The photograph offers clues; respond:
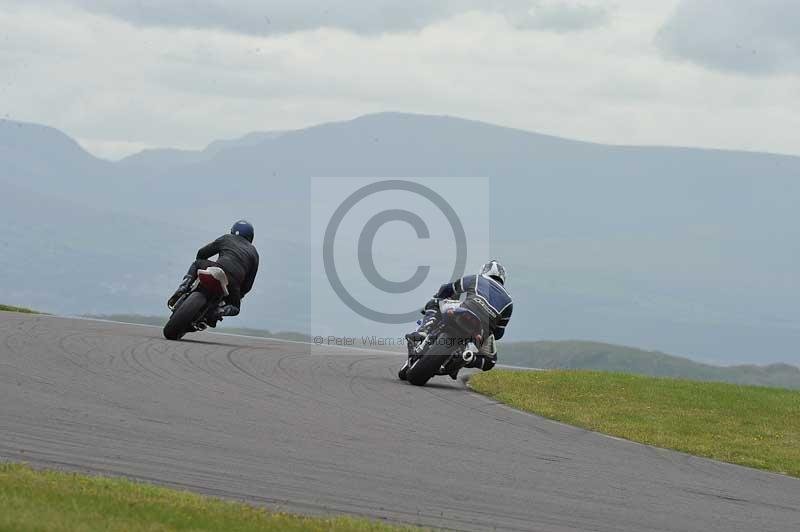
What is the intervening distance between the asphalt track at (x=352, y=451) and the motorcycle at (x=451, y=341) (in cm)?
38

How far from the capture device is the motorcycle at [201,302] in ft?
64.8

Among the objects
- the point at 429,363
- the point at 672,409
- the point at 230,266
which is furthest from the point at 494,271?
the point at 230,266

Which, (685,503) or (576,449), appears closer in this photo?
(685,503)

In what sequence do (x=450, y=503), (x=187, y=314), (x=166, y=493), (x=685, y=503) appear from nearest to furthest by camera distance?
(x=166, y=493) → (x=450, y=503) → (x=685, y=503) → (x=187, y=314)

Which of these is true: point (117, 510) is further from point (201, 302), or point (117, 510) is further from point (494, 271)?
point (201, 302)

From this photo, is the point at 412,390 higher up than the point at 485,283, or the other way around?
the point at 485,283

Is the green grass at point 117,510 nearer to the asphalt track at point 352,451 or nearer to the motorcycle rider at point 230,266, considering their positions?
the asphalt track at point 352,451

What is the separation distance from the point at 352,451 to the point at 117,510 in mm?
3739

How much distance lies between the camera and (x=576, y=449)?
516 inches

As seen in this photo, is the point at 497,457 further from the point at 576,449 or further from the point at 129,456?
the point at 129,456

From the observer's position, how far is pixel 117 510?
772 centimetres

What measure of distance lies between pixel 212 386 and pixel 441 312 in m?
3.88

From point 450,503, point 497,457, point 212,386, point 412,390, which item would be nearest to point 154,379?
point 212,386

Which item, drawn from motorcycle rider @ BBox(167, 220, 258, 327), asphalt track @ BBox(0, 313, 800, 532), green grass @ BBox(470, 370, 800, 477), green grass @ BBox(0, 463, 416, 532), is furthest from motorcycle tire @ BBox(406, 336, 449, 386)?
green grass @ BBox(0, 463, 416, 532)
